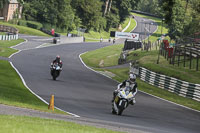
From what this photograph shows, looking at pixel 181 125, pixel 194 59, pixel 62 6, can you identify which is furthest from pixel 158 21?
pixel 181 125

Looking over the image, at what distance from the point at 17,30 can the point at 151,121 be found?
71.3 meters

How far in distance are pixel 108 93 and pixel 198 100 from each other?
562cm

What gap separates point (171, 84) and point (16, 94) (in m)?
15.1

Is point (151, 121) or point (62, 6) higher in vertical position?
point (62, 6)

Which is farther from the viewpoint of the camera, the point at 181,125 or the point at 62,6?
the point at 62,6

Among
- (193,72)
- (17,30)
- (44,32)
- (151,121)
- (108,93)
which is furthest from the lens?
(44,32)

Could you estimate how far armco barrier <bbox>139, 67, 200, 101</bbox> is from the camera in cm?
3220

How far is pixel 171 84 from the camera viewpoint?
36.3 metres

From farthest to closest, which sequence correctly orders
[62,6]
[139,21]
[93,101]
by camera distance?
[139,21] → [62,6] → [93,101]

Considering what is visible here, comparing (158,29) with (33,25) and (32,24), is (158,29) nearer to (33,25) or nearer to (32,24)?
(33,25)

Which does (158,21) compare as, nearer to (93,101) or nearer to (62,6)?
(62,6)

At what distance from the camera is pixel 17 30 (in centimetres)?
8856

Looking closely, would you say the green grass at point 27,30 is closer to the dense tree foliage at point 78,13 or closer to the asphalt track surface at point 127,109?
the dense tree foliage at point 78,13

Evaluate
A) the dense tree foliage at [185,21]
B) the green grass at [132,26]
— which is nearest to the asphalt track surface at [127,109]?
the dense tree foliage at [185,21]
